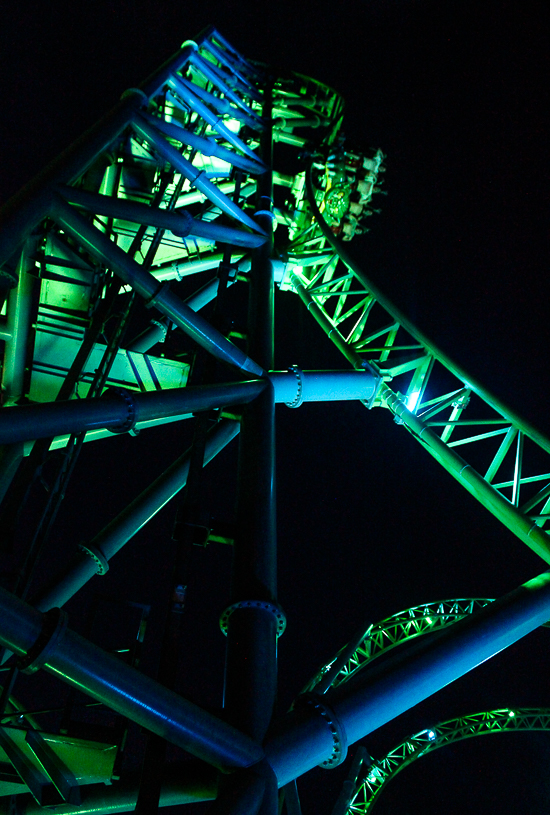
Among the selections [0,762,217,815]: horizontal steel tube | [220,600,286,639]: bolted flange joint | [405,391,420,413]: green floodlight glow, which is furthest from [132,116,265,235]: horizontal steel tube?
[0,762,217,815]: horizontal steel tube

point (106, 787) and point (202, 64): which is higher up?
point (202, 64)

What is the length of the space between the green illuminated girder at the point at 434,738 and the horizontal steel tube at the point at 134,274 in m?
19.2

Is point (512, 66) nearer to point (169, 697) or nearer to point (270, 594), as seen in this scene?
point (270, 594)

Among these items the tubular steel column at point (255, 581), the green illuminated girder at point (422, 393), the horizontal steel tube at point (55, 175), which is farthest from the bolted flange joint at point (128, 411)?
the green illuminated girder at point (422, 393)

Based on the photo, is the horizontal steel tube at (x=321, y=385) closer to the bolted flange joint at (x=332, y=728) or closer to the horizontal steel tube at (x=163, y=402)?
the horizontal steel tube at (x=163, y=402)

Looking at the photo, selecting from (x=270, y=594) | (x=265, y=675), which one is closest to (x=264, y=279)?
(x=270, y=594)

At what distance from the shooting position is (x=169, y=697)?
4.43 m

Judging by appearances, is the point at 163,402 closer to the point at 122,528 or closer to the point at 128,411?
the point at 128,411

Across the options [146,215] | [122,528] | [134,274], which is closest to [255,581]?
[122,528]

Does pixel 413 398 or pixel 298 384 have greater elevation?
pixel 413 398

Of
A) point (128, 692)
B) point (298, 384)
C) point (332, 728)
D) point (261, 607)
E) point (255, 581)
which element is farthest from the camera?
point (298, 384)

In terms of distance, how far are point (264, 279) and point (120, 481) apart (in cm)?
1608

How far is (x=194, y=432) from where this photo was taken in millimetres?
7164

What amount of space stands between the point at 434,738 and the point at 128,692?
21412mm
